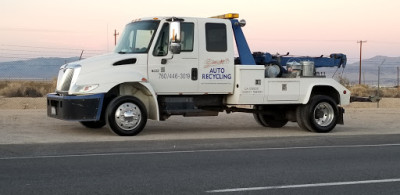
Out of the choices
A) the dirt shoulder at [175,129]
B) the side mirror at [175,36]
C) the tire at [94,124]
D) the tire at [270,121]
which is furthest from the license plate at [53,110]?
the tire at [270,121]

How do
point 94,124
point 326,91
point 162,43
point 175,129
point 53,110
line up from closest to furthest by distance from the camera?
point 162,43 < point 53,110 < point 94,124 < point 326,91 < point 175,129

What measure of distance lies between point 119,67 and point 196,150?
3.34 m

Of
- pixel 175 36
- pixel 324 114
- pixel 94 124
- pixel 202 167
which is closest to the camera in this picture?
pixel 202 167

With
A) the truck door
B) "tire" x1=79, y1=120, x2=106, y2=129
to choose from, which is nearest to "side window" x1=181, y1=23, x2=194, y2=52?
the truck door

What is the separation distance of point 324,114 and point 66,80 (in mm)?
6827

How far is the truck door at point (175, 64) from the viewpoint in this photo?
15.0 metres

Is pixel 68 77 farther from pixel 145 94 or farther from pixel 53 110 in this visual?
pixel 145 94

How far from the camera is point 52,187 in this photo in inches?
321

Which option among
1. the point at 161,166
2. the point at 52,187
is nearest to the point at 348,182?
the point at 161,166

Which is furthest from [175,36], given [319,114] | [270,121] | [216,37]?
[270,121]

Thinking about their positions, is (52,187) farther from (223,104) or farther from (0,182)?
(223,104)

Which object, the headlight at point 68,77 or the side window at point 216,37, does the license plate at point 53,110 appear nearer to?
the headlight at point 68,77

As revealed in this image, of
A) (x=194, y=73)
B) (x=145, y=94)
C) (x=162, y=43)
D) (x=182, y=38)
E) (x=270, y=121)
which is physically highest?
(x=182, y=38)

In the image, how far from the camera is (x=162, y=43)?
15.0 metres
